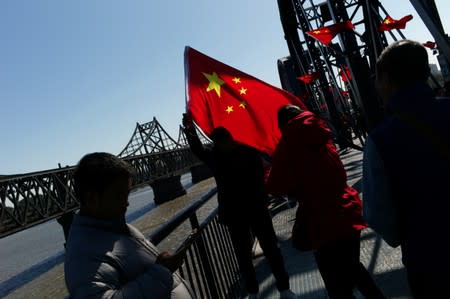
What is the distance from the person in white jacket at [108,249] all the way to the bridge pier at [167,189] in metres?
50.8

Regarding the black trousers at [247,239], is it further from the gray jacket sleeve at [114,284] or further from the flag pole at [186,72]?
the gray jacket sleeve at [114,284]

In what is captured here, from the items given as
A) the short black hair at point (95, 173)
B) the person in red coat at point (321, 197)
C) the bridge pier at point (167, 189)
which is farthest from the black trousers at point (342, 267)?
the bridge pier at point (167, 189)

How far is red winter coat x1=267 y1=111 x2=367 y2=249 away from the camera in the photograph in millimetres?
2674

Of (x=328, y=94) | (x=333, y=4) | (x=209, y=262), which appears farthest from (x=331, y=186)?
(x=328, y=94)

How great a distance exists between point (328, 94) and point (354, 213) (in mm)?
13659

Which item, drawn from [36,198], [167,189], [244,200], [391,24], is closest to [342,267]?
[244,200]

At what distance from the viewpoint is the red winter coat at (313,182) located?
2.67m

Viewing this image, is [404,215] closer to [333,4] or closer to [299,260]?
[299,260]

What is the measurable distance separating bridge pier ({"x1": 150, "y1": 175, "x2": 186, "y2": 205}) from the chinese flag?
4834 centimetres

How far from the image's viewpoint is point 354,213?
8.98ft

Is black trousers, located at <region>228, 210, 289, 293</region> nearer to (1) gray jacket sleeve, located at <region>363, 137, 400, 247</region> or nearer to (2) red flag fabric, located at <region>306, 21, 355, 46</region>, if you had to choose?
(1) gray jacket sleeve, located at <region>363, 137, 400, 247</region>

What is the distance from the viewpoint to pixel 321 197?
8.87ft

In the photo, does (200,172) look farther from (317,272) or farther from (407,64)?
(407,64)

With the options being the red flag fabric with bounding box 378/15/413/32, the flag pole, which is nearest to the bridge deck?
the flag pole
